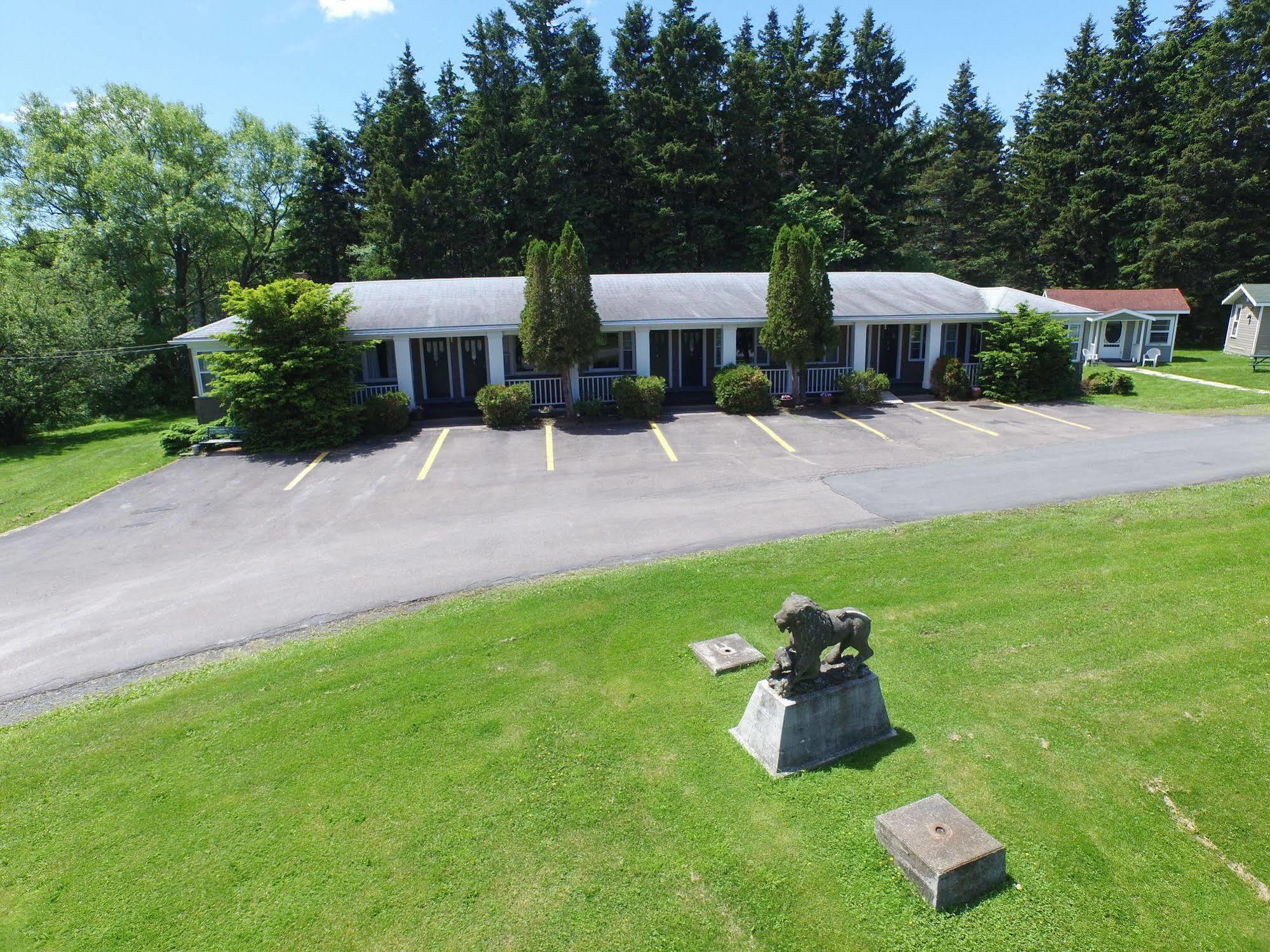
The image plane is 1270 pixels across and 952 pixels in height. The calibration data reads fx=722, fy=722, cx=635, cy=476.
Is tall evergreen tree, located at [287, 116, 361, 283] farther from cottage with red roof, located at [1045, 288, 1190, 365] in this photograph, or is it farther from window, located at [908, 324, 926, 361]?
cottage with red roof, located at [1045, 288, 1190, 365]

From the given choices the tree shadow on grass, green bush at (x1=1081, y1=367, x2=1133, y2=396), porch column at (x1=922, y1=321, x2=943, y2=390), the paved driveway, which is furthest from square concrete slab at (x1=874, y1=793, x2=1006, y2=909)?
the tree shadow on grass

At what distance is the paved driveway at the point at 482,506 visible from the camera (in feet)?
29.2

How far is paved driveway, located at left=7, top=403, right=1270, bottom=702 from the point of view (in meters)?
8.91

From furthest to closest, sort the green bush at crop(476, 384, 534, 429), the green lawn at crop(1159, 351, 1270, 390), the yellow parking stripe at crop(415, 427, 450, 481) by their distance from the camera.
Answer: the green lawn at crop(1159, 351, 1270, 390) < the green bush at crop(476, 384, 534, 429) < the yellow parking stripe at crop(415, 427, 450, 481)

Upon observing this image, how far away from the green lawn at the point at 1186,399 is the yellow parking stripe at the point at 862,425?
298 inches

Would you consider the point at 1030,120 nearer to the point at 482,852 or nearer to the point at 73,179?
the point at 73,179

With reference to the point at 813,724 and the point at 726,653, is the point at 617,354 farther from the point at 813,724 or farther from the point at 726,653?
the point at 813,724

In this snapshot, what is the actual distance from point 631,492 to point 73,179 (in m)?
30.9

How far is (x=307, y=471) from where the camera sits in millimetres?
15430

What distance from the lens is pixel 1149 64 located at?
40406mm

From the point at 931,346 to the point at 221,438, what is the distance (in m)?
20.0

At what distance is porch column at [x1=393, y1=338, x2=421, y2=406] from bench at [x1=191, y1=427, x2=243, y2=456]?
410cm

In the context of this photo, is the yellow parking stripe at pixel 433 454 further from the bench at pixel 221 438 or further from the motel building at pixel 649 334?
the bench at pixel 221 438

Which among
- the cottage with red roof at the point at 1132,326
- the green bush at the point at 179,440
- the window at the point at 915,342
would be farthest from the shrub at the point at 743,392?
the cottage with red roof at the point at 1132,326
